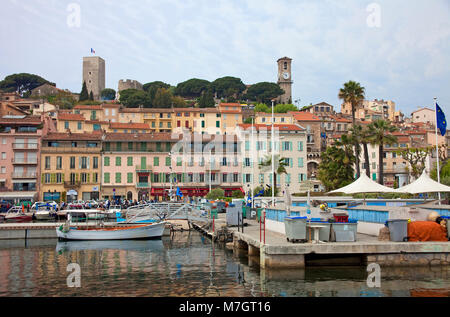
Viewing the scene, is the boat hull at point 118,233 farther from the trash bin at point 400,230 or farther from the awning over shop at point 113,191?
the awning over shop at point 113,191

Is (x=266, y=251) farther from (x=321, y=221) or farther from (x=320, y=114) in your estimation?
(x=320, y=114)

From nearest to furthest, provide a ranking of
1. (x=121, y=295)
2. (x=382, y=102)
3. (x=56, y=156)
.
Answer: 1. (x=121, y=295)
2. (x=56, y=156)
3. (x=382, y=102)

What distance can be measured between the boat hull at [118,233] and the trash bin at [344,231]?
18878 mm

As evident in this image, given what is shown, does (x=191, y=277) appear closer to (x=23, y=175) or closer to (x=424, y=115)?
(x=23, y=175)

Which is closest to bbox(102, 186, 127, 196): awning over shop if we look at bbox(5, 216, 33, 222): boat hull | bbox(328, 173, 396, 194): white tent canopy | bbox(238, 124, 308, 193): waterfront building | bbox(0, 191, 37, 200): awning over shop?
bbox(0, 191, 37, 200): awning over shop

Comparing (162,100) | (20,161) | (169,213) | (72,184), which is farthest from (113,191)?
(162,100)

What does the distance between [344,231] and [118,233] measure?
20778 mm

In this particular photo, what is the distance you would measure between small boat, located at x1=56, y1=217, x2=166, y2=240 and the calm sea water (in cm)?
663

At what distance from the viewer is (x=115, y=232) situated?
115 feet

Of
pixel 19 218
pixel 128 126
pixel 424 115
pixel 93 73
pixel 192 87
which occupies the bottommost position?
pixel 19 218
